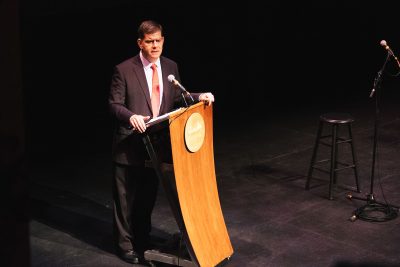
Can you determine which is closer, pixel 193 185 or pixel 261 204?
pixel 193 185

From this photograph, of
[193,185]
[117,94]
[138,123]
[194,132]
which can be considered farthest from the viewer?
[117,94]

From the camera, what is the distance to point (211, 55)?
10.4 metres

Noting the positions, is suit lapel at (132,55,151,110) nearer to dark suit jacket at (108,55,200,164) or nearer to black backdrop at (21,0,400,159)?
dark suit jacket at (108,55,200,164)

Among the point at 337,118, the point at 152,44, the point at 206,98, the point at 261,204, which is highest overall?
the point at 152,44

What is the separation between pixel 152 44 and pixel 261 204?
1893 mm

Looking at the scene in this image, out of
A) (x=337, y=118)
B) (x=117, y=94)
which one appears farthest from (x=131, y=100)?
(x=337, y=118)

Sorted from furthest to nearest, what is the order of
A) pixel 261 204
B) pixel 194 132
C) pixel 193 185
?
pixel 261 204, pixel 193 185, pixel 194 132

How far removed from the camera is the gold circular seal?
368cm

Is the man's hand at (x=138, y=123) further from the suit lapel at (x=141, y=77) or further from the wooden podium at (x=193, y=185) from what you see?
the suit lapel at (x=141, y=77)

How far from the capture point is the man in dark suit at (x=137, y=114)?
389 centimetres

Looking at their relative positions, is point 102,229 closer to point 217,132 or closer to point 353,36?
point 217,132

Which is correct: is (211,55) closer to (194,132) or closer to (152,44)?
(152,44)

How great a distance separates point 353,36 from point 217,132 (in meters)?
5.52

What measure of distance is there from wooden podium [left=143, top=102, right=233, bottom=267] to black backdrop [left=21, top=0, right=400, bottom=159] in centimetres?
292
